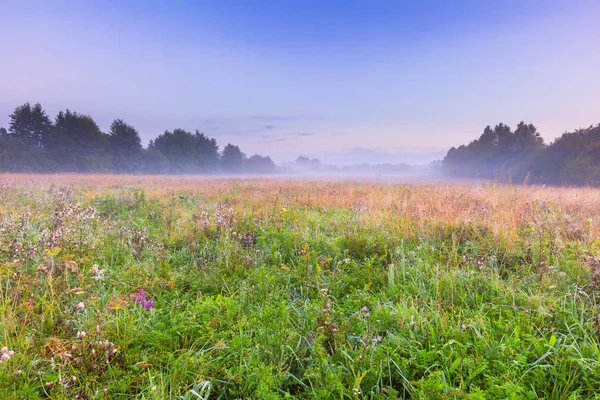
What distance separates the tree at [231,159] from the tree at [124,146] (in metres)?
33.0

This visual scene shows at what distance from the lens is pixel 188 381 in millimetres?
1876

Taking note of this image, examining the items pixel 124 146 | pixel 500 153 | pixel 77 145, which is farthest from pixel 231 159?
pixel 500 153

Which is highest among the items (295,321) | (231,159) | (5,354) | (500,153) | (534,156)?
(231,159)

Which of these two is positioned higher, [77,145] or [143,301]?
[77,145]

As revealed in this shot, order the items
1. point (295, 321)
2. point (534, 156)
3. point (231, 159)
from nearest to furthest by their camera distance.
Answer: point (295, 321) → point (534, 156) → point (231, 159)

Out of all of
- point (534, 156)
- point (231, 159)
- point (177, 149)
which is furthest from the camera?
point (231, 159)

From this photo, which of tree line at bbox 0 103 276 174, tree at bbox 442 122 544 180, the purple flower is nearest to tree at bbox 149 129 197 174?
tree line at bbox 0 103 276 174

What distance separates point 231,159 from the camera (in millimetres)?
89812

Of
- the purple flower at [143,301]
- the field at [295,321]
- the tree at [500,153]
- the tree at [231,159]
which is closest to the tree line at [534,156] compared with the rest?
the tree at [500,153]

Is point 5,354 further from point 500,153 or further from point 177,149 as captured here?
point 177,149

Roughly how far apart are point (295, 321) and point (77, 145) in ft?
190

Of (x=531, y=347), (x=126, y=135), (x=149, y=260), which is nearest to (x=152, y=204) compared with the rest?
(x=149, y=260)

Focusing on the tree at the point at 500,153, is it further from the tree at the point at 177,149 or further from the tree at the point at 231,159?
the tree at the point at 231,159

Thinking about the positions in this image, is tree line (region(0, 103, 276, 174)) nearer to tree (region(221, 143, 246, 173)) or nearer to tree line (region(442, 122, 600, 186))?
tree (region(221, 143, 246, 173))
